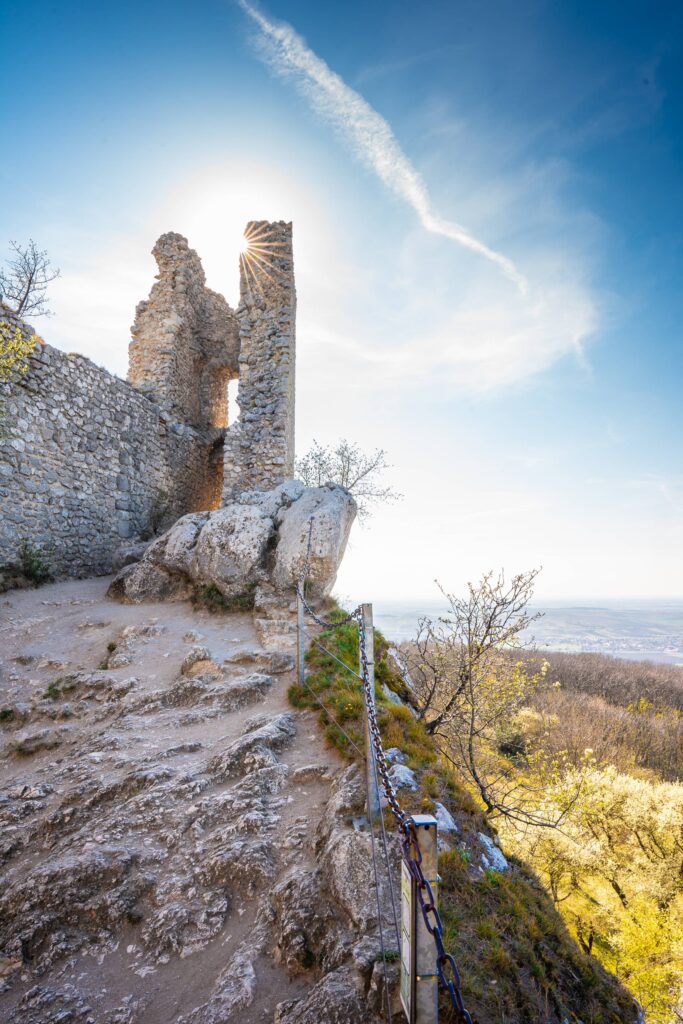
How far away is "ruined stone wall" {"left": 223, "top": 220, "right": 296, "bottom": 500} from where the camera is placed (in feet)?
43.6

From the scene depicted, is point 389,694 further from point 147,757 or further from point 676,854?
point 676,854

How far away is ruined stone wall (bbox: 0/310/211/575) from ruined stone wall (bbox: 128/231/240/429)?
1384mm


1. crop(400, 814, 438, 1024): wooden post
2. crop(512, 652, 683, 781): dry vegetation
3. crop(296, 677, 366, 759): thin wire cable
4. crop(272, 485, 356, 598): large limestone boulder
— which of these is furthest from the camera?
crop(512, 652, 683, 781): dry vegetation

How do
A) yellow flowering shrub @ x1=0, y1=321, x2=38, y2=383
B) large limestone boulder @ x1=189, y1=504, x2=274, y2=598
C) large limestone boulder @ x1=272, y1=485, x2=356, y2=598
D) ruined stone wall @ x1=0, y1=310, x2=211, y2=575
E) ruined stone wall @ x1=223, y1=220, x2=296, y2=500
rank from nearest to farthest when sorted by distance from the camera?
yellow flowering shrub @ x1=0, y1=321, x2=38, y2=383 → large limestone boulder @ x1=272, y1=485, x2=356, y2=598 → large limestone boulder @ x1=189, y1=504, x2=274, y2=598 → ruined stone wall @ x1=0, y1=310, x2=211, y2=575 → ruined stone wall @ x1=223, y1=220, x2=296, y2=500

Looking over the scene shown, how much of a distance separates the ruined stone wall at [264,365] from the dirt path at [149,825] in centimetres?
665

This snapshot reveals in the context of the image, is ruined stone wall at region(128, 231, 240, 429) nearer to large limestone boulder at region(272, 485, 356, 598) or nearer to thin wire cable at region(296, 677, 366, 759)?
large limestone boulder at region(272, 485, 356, 598)

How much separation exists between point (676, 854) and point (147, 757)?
2069 centimetres

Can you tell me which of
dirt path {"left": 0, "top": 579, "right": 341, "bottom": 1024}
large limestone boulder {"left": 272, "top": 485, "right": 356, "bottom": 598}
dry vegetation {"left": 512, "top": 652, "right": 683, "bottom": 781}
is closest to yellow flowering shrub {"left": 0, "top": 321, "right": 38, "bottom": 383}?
dirt path {"left": 0, "top": 579, "right": 341, "bottom": 1024}

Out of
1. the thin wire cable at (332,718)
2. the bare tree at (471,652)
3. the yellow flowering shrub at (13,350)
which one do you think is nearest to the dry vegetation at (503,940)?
the thin wire cable at (332,718)

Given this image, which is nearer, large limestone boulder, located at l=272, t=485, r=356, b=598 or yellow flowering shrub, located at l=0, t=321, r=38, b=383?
yellow flowering shrub, located at l=0, t=321, r=38, b=383

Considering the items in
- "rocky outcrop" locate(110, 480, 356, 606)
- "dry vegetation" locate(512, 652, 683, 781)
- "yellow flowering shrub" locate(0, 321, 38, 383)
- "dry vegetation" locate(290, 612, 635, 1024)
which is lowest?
"dry vegetation" locate(512, 652, 683, 781)

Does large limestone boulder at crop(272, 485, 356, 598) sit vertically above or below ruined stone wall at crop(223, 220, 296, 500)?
below

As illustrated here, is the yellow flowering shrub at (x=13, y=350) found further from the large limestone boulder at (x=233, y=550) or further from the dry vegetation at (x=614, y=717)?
the dry vegetation at (x=614, y=717)

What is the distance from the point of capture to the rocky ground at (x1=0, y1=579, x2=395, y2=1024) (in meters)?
2.82
